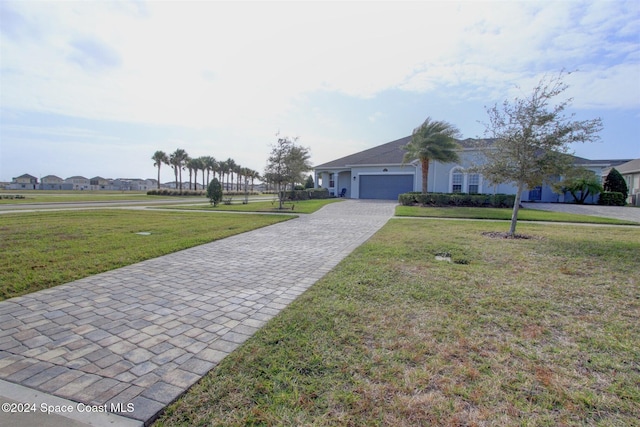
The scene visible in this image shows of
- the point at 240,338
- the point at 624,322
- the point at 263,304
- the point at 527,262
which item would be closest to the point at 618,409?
the point at 624,322

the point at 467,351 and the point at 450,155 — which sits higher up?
the point at 450,155

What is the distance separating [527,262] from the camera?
6.17m

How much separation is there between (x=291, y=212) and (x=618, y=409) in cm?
1527

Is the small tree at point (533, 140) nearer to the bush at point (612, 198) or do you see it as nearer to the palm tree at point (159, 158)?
the bush at point (612, 198)

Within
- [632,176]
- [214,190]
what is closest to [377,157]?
[214,190]

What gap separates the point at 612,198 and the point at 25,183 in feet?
480

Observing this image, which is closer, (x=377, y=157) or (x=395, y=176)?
(x=395, y=176)

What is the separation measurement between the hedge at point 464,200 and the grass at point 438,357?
48.9ft

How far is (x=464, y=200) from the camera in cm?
1955

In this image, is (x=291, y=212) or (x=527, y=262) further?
(x=291, y=212)

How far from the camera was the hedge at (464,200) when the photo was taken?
18.8 m

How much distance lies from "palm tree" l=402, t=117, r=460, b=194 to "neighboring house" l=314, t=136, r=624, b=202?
43.9 inches

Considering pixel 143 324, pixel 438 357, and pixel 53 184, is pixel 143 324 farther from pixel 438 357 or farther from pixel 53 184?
pixel 53 184

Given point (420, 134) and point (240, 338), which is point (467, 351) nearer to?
point (240, 338)
